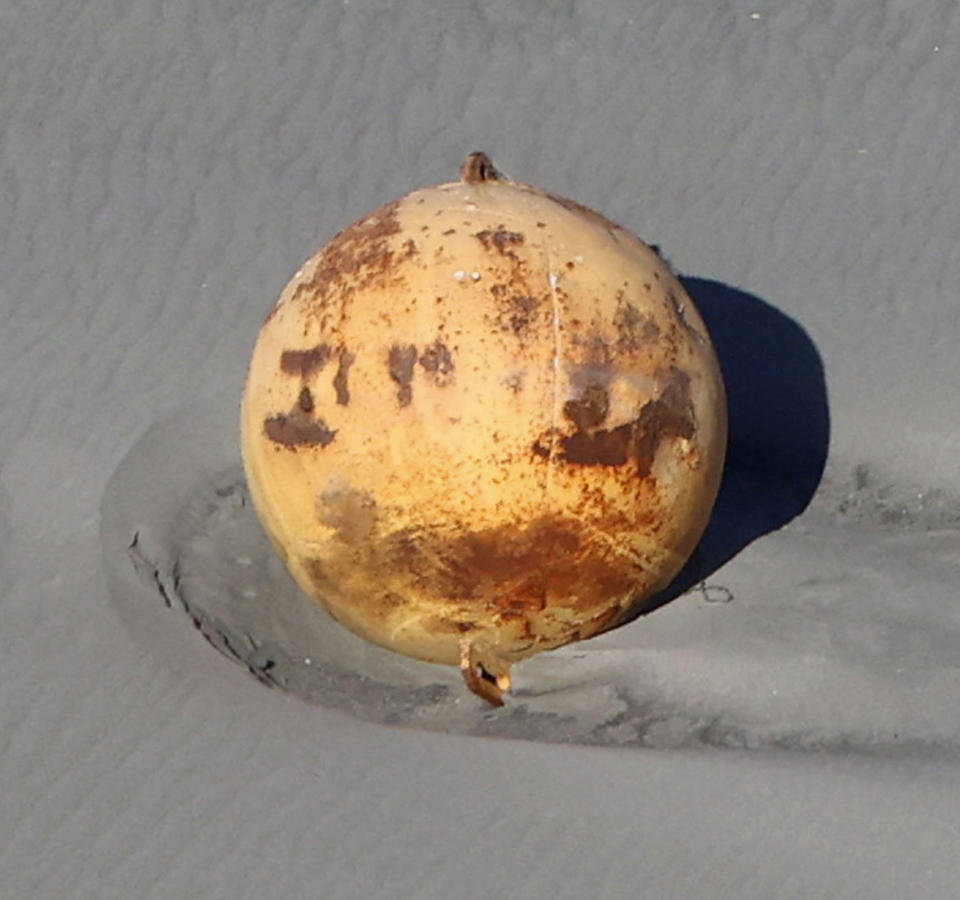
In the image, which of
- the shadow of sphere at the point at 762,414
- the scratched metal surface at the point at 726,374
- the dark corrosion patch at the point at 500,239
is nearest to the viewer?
the scratched metal surface at the point at 726,374

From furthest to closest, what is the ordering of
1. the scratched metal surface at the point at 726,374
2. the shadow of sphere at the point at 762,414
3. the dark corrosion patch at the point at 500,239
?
the shadow of sphere at the point at 762,414 < the dark corrosion patch at the point at 500,239 < the scratched metal surface at the point at 726,374

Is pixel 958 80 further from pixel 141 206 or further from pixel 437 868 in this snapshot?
pixel 437 868

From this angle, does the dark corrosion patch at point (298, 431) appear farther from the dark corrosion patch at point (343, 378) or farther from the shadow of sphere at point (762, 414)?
the shadow of sphere at point (762, 414)

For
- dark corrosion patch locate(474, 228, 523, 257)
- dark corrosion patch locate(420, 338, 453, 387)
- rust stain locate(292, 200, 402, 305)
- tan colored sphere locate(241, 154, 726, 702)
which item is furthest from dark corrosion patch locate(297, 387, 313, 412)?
dark corrosion patch locate(474, 228, 523, 257)

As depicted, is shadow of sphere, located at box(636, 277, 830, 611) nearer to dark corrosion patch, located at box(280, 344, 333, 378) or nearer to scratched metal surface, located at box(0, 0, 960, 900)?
scratched metal surface, located at box(0, 0, 960, 900)

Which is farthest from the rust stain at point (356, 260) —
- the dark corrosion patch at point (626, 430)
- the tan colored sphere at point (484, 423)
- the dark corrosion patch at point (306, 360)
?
the dark corrosion patch at point (626, 430)

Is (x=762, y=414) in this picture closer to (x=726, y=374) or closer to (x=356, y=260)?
(x=726, y=374)
